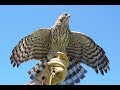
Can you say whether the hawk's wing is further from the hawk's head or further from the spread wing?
the spread wing

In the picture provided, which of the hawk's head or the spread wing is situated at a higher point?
the hawk's head

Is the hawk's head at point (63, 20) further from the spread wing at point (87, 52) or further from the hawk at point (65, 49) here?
the spread wing at point (87, 52)

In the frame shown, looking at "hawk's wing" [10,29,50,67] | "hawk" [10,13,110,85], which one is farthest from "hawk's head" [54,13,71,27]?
"hawk's wing" [10,29,50,67]

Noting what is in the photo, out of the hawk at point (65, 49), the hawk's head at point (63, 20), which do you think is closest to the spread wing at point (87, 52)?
the hawk at point (65, 49)

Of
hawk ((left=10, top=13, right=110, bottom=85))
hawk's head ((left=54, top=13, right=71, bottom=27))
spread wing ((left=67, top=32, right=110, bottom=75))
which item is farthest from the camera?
hawk's head ((left=54, top=13, right=71, bottom=27))

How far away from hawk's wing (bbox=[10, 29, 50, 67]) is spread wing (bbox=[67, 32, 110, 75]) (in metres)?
0.65

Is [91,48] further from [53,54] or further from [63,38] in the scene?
[53,54]

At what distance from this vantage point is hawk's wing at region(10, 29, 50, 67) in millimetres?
9492

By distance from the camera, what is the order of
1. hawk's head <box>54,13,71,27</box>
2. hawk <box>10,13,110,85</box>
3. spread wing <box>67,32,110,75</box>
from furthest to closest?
hawk's head <box>54,13,71,27</box> < spread wing <box>67,32,110,75</box> < hawk <box>10,13,110,85</box>

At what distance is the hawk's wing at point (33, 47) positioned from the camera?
374 inches

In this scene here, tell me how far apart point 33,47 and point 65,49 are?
101 cm

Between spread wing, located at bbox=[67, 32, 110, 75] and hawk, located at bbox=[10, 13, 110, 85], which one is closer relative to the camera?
hawk, located at bbox=[10, 13, 110, 85]

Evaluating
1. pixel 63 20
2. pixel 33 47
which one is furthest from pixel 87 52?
pixel 33 47

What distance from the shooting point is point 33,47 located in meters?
9.92
